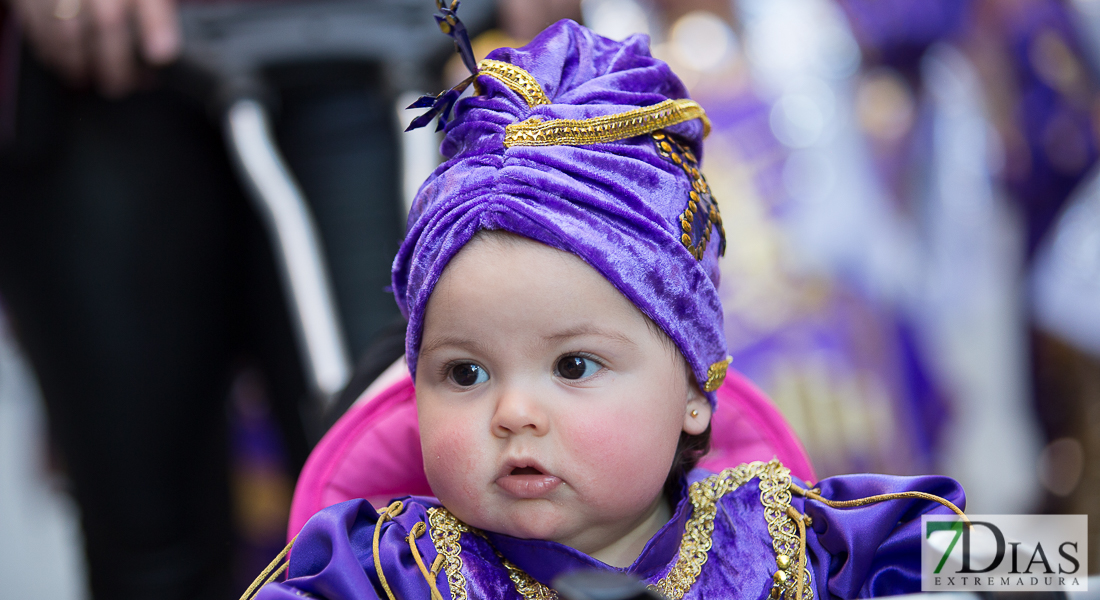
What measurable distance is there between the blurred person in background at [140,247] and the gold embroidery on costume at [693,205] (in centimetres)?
56

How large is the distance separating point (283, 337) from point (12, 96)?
1.72ft

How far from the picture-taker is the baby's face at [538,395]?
29.1 inches

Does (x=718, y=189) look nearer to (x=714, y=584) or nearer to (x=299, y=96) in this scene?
(x=299, y=96)

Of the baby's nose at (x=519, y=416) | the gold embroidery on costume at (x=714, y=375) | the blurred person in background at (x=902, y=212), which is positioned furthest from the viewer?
the blurred person in background at (x=902, y=212)

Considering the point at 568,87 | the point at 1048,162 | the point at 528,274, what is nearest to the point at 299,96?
the point at 568,87

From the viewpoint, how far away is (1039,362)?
233cm

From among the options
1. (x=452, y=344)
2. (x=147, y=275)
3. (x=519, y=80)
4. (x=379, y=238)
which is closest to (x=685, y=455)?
(x=452, y=344)

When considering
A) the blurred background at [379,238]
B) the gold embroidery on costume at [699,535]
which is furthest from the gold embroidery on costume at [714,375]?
the blurred background at [379,238]

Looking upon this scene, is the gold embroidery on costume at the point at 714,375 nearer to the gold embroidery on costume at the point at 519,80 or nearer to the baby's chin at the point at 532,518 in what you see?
the baby's chin at the point at 532,518

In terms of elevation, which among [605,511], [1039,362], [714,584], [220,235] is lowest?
[1039,362]

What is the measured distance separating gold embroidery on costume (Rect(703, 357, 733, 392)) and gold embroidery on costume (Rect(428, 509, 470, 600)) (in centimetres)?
26

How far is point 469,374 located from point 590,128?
0.24 metres

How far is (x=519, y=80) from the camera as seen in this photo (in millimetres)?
812

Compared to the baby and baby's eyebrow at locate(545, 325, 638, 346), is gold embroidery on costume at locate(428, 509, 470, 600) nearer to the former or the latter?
the baby
